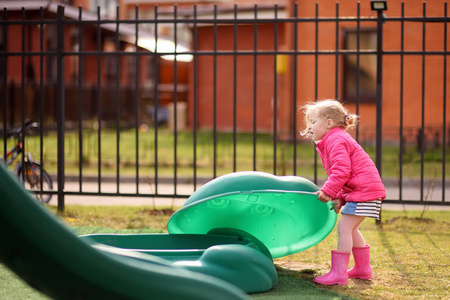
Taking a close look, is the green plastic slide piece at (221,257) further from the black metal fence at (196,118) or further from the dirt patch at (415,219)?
the dirt patch at (415,219)

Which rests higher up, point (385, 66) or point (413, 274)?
point (385, 66)

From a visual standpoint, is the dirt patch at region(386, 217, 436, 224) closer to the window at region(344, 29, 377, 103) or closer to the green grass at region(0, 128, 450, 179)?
the green grass at region(0, 128, 450, 179)

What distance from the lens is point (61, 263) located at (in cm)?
230

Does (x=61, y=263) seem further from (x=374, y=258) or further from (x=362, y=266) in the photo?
(x=374, y=258)

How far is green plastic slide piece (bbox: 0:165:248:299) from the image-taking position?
2279mm

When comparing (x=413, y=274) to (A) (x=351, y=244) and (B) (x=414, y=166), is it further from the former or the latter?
(B) (x=414, y=166)

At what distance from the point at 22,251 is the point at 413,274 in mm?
3277

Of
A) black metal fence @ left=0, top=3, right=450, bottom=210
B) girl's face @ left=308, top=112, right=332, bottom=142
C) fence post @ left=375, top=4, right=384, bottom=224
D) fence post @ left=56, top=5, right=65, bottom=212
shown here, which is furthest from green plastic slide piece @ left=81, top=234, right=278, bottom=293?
fence post @ left=56, top=5, right=65, bottom=212

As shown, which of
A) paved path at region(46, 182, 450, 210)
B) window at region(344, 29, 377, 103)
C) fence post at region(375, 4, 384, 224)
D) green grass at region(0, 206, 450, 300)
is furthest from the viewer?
window at region(344, 29, 377, 103)

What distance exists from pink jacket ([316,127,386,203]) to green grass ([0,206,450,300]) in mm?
614

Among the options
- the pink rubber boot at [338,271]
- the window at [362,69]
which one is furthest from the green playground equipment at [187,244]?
the window at [362,69]

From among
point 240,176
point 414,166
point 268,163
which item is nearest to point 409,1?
point 414,166

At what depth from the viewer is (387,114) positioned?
15773 mm

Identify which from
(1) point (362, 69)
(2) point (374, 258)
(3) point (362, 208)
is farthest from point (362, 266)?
(1) point (362, 69)
